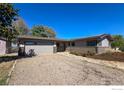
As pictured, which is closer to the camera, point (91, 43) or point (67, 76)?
point (67, 76)

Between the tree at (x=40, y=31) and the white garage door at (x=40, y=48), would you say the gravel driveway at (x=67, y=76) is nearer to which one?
the white garage door at (x=40, y=48)

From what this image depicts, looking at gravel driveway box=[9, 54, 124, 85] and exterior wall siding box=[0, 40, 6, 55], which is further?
exterior wall siding box=[0, 40, 6, 55]

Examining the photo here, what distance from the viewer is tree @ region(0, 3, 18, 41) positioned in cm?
1080

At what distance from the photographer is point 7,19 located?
11.6 metres

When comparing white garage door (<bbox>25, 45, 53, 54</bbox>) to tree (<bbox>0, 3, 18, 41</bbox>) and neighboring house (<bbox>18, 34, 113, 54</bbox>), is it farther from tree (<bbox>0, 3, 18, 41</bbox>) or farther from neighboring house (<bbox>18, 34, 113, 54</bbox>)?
tree (<bbox>0, 3, 18, 41</bbox>)

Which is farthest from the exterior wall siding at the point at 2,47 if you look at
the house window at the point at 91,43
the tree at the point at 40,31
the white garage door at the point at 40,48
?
the tree at the point at 40,31

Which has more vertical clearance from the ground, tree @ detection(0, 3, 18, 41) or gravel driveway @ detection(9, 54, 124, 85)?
tree @ detection(0, 3, 18, 41)

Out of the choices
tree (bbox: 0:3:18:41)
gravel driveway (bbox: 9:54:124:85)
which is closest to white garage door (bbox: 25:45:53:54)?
tree (bbox: 0:3:18:41)

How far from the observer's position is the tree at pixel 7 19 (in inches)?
425

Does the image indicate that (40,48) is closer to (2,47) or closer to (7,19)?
(2,47)

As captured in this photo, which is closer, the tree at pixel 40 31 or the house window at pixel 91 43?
the house window at pixel 91 43

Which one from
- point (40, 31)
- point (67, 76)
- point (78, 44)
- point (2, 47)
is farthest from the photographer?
point (40, 31)

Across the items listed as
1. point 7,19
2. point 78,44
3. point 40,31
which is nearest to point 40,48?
point 78,44

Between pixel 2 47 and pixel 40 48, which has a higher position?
pixel 2 47
